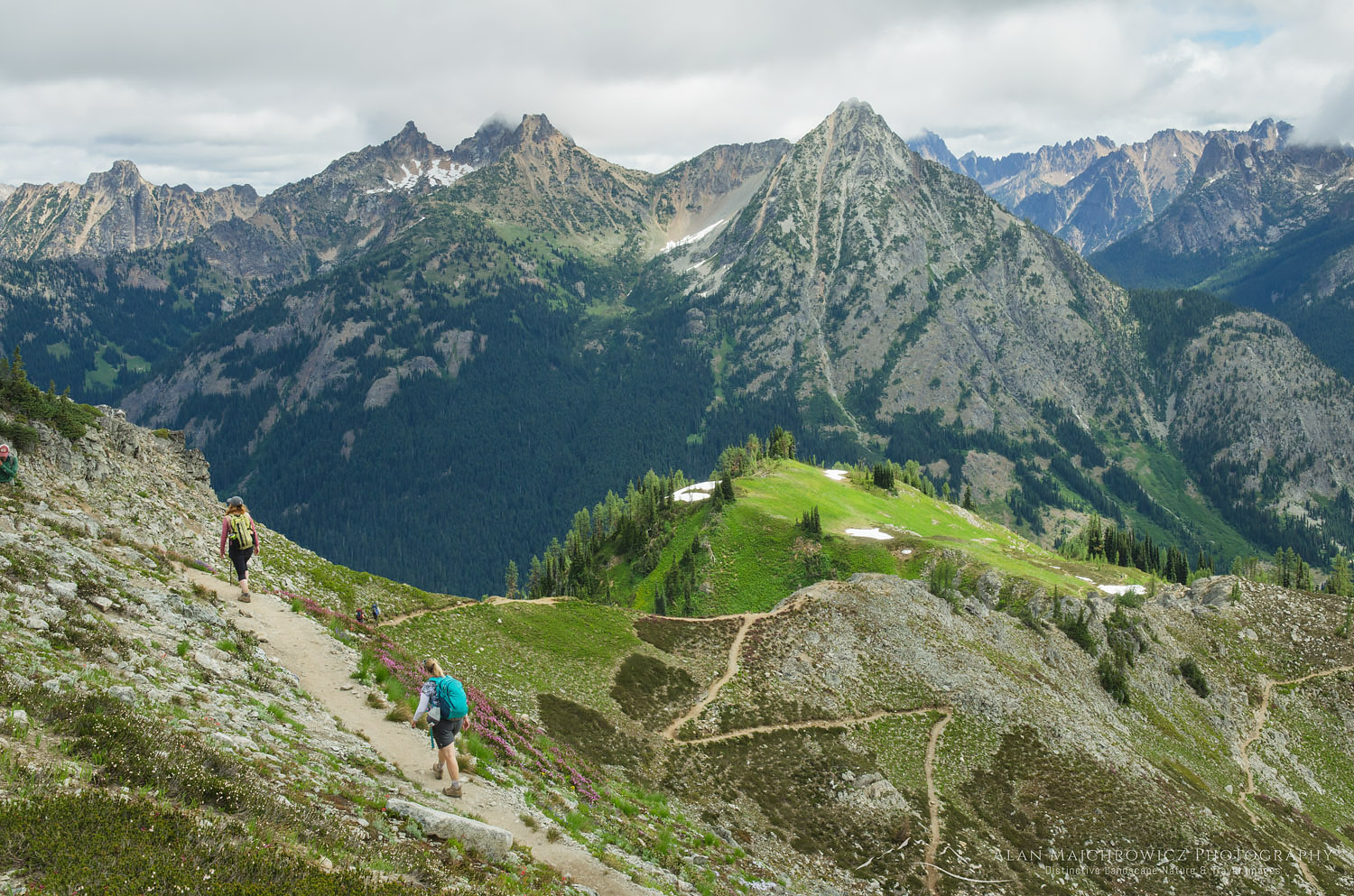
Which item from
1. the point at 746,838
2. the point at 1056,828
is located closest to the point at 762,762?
the point at 746,838

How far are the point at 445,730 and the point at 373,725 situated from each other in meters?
5.49

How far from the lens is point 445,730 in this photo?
23688mm

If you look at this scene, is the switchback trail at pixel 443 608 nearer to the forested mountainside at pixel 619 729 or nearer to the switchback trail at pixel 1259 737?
the forested mountainside at pixel 619 729

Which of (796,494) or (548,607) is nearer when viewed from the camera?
(548,607)

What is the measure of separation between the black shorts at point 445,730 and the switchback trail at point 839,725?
29543 mm

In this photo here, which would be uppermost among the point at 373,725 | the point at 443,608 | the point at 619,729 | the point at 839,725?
the point at 373,725

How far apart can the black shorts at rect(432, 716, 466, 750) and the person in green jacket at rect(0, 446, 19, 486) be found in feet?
82.0

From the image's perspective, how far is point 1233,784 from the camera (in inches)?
2945

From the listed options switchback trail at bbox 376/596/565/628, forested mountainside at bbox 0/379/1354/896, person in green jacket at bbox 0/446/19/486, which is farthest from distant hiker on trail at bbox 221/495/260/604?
switchback trail at bbox 376/596/565/628

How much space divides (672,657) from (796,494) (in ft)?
357

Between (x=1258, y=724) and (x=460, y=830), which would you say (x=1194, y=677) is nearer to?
(x=1258, y=724)

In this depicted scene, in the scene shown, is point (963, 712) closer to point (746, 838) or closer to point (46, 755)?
point (746, 838)

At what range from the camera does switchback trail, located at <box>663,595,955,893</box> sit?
158ft

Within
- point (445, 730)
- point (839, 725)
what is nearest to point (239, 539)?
point (445, 730)
